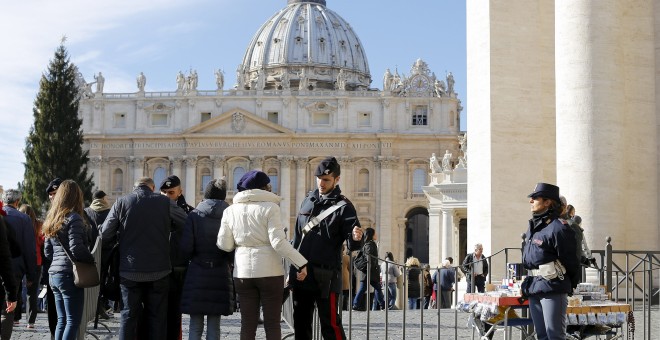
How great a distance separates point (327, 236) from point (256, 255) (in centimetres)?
54

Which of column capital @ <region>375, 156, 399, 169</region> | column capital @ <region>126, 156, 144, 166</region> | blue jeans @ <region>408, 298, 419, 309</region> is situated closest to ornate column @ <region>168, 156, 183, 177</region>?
column capital @ <region>126, 156, 144, 166</region>

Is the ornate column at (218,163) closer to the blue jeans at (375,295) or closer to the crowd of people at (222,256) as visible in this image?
the blue jeans at (375,295)

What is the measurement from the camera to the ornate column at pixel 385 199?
7088 centimetres

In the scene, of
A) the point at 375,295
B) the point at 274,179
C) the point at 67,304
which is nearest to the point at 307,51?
the point at 274,179

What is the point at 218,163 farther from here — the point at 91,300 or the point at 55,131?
the point at 91,300

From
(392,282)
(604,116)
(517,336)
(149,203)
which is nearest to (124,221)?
(149,203)

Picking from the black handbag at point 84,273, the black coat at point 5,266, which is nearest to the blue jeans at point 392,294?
the black handbag at point 84,273

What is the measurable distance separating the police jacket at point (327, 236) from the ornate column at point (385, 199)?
6299 cm

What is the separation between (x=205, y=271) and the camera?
8.02 metres

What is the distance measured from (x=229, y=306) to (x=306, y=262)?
95cm

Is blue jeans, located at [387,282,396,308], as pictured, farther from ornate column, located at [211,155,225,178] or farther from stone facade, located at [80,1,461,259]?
ornate column, located at [211,155,225,178]

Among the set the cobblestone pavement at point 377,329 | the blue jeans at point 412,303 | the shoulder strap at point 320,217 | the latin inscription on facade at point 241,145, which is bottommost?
the blue jeans at point 412,303

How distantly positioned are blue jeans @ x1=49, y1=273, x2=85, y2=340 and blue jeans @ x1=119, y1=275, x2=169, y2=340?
0.43 meters

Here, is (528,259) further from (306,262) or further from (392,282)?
(392,282)
